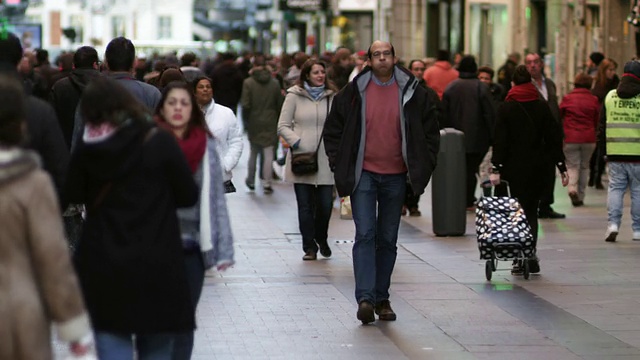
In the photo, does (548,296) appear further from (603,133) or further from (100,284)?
(100,284)

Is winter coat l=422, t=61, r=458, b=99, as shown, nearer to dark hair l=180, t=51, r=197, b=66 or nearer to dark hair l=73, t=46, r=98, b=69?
dark hair l=180, t=51, r=197, b=66

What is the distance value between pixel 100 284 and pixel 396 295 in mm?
5607

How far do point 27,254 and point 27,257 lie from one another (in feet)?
0.03

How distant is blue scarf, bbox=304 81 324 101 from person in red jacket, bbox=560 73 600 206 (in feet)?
18.5

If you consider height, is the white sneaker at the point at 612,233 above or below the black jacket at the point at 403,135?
below

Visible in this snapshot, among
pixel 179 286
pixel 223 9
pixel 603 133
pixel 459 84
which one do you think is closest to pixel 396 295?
pixel 603 133

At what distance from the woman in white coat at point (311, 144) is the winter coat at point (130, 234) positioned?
743cm

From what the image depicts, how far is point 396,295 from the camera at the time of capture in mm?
11836

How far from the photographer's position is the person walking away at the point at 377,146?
10.3m

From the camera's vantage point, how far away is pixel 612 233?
608 inches

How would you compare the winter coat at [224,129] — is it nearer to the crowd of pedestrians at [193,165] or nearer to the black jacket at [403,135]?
the crowd of pedestrians at [193,165]

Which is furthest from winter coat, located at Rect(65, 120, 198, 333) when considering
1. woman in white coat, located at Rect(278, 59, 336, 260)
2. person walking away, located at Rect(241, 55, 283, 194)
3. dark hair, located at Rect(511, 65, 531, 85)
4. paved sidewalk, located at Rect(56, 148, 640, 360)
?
person walking away, located at Rect(241, 55, 283, 194)

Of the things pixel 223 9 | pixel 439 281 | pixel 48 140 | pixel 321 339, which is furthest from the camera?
pixel 223 9

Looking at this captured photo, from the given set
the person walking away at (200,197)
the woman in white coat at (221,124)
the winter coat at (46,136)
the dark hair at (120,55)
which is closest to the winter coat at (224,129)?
the woman in white coat at (221,124)
